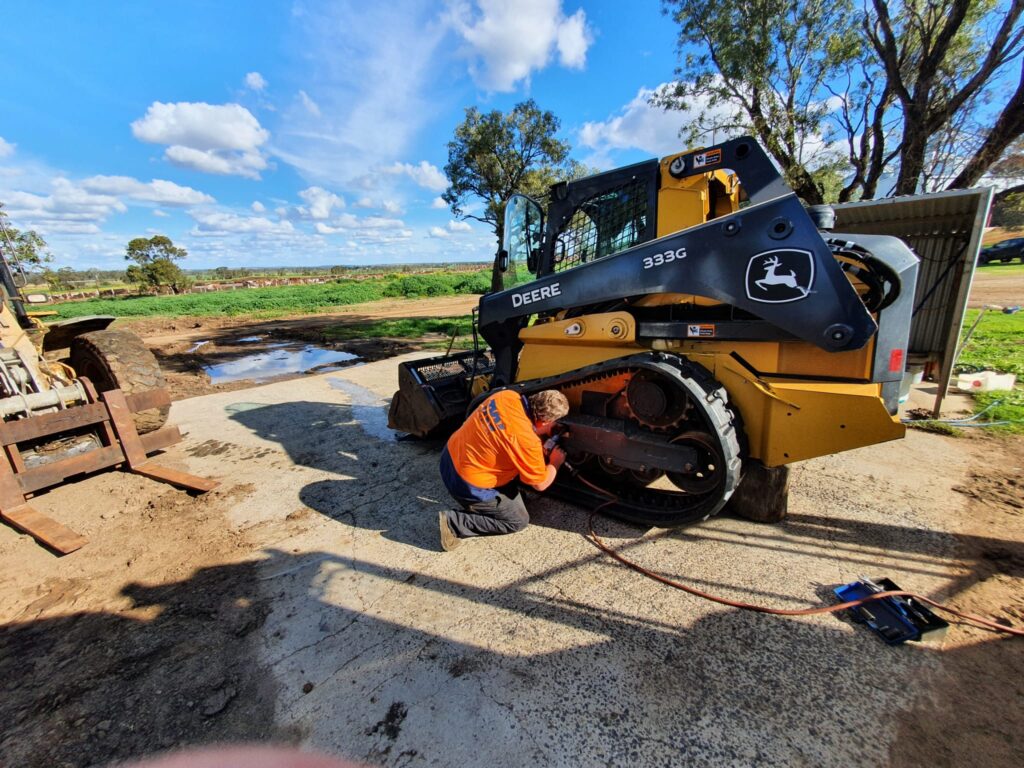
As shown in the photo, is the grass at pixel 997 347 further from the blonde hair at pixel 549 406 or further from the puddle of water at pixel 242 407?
the puddle of water at pixel 242 407

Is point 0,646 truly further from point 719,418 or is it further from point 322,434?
point 719,418

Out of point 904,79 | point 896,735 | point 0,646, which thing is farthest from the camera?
point 904,79

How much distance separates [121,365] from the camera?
4375mm

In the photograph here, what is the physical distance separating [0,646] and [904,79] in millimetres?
14640

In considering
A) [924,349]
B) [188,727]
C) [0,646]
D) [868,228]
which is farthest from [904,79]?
[0,646]

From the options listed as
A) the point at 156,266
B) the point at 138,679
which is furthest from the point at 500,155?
the point at 156,266

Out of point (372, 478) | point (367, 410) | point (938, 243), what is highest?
point (938, 243)

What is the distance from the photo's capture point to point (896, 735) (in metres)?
1.72

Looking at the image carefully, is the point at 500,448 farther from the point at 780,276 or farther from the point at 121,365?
the point at 121,365

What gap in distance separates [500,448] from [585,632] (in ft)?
3.89

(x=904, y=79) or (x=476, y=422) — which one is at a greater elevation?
(x=904, y=79)

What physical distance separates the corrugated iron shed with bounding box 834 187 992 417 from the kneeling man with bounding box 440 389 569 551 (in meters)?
3.69

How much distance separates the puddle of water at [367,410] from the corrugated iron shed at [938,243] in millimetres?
5587

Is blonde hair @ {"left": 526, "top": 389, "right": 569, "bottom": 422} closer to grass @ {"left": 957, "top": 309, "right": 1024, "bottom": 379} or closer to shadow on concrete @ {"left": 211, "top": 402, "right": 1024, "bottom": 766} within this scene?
shadow on concrete @ {"left": 211, "top": 402, "right": 1024, "bottom": 766}
